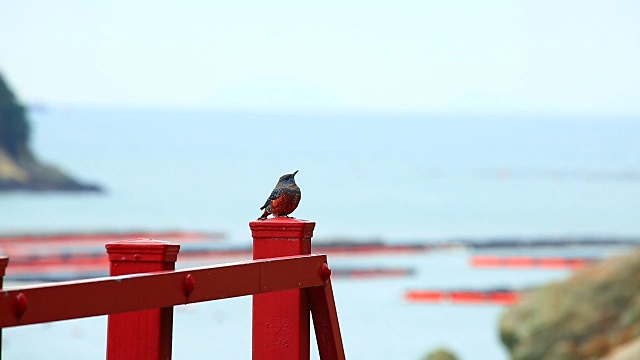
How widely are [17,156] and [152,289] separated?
24.1 metres

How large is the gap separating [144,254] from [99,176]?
82.3ft

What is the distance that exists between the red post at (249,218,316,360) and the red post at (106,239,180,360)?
0.59m

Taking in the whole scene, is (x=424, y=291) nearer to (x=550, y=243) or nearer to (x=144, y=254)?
(x=550, y=243)

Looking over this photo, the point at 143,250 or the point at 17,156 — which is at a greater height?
the point at 17,156

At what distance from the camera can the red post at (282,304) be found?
3.60 m

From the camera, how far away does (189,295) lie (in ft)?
9.92

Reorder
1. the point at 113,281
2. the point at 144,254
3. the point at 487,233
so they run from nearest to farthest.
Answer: the point at 113,281
the point at 144,254
the point at 487,233

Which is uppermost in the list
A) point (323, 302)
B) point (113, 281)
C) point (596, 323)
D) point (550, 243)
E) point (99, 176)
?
point (99, 176)

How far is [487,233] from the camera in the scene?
26.2 meters

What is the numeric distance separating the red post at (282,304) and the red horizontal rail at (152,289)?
0.07m

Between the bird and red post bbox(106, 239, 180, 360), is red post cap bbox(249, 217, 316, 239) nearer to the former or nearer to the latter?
the bird

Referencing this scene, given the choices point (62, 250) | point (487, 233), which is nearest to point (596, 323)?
point (487, 233)


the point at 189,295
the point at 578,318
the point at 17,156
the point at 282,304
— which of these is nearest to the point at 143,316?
the point at 189,295

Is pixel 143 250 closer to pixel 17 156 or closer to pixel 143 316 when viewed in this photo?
pixel 143 316
